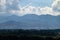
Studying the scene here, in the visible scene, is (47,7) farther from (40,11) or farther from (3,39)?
(3,39)

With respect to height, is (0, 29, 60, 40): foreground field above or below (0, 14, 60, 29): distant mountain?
below

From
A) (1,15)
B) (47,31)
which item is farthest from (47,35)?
(1,15)

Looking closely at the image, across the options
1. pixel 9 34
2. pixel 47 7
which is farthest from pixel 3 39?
pixel 47 7

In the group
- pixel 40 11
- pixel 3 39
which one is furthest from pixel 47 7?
pixel 3 39

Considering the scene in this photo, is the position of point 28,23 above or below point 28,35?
above

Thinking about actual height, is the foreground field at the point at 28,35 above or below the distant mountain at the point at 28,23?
below

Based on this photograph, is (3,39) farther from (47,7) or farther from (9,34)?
(47,7)

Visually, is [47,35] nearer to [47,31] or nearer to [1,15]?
[47,31]
